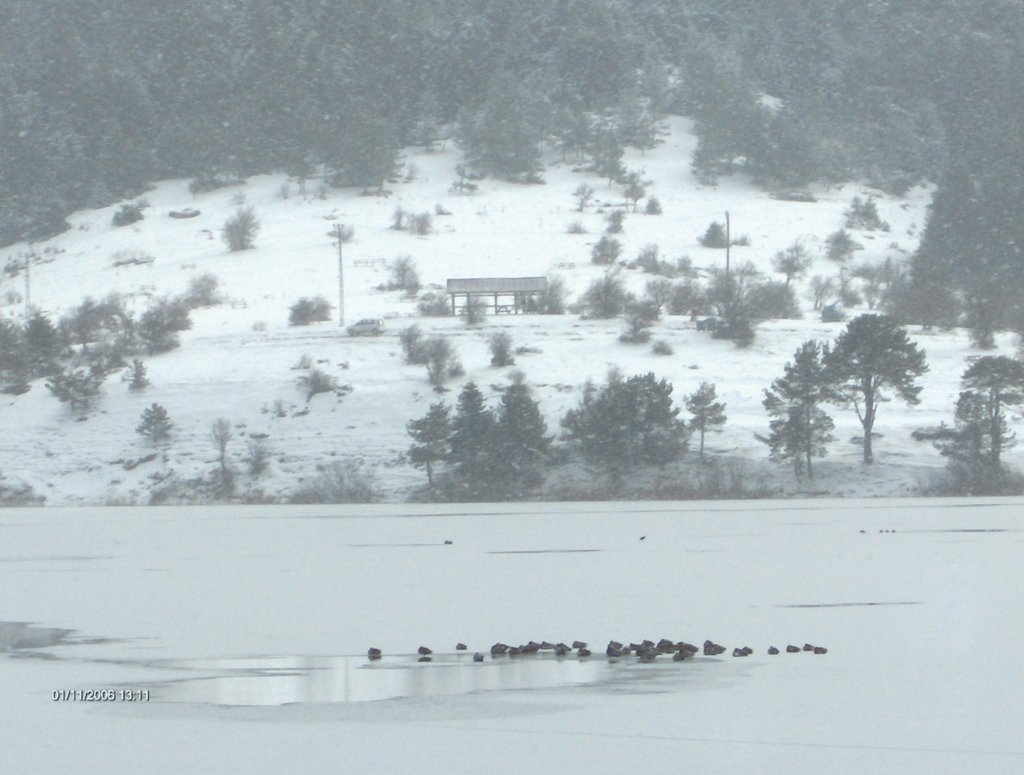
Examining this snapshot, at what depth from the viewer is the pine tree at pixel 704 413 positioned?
49875mm

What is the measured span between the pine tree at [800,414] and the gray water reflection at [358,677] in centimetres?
3513

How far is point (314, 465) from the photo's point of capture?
165 ft

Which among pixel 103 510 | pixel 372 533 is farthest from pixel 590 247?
pixel 372 533

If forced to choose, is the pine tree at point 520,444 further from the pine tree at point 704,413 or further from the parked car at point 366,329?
the parked car at point 366,329

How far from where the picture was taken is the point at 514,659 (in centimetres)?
1341

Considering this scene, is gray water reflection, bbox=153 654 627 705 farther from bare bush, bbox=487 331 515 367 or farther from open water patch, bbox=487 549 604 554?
bare bush, bbox=487 331 515 367

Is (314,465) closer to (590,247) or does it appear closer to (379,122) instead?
(590,247)

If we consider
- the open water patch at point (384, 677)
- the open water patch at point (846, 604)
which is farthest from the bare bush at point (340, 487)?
the open water patch at point (384, 677)

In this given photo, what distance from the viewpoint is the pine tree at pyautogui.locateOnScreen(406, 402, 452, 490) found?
1885 inches

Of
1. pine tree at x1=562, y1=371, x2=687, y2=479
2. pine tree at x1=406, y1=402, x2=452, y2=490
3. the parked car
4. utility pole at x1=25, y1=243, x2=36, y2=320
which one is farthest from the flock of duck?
utility pole at x1=25, y1=243, x2=36, y2=320

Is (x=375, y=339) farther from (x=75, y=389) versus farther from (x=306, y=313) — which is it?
(x=75, y=389)

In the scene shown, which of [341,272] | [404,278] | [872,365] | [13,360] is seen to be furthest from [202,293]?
[872,365]
